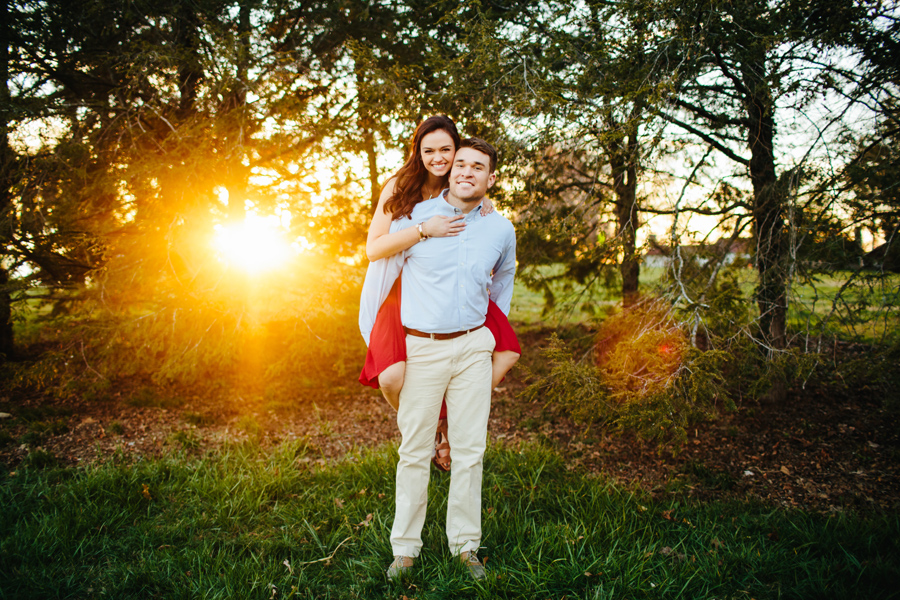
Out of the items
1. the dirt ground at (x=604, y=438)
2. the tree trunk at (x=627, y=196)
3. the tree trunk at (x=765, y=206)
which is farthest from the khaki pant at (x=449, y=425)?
the tree trunk at (x=765, y=206)

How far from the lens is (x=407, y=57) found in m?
5.12

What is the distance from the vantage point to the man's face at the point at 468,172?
217 cm

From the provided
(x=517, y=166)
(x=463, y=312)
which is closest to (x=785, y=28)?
(x=517, y=166)

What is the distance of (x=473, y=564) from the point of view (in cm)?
238

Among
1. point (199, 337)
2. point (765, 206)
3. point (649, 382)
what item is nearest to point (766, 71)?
point (765, 206)

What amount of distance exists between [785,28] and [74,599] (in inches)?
214

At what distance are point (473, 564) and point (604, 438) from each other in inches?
83.8

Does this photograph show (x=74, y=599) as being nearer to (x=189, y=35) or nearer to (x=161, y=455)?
(x=161, y=455)

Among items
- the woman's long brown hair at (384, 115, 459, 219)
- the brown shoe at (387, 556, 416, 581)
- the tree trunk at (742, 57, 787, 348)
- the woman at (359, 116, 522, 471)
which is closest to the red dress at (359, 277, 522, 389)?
the woman at (359, 116, 522, 471)

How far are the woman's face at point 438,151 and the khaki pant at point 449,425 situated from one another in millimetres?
831

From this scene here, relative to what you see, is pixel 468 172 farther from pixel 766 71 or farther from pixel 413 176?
pixel 766 71

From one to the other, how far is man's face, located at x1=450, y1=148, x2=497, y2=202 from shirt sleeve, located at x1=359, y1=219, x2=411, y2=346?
31cm

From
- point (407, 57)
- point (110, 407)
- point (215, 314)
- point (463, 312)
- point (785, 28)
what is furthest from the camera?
point (407, 57)

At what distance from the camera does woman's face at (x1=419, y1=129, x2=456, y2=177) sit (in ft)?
7.41
